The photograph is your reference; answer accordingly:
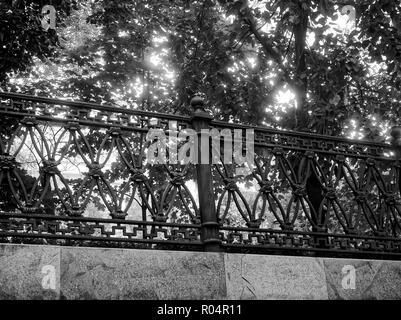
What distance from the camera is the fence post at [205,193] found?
4910 mm

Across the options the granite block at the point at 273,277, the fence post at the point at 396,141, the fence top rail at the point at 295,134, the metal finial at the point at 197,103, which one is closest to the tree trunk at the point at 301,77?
the fence post at the point at 396,141

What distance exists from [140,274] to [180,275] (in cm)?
36

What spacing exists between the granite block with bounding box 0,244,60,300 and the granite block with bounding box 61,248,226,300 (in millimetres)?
80

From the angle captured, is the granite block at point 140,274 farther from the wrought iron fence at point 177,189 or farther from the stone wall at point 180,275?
the wrought iron fence at point 177,189

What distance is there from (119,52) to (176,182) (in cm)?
899

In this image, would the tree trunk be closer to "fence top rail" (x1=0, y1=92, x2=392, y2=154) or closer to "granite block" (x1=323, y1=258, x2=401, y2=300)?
"fence top rail" (x1=0, y1=92, x2=392, y2=154)

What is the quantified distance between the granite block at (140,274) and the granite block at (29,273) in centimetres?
8

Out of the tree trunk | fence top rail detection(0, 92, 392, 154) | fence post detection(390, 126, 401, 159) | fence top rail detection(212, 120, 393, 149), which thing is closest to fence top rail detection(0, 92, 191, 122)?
fence top rail detection(0, 92, 392, 154)

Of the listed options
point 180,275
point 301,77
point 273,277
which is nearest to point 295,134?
point 273,277

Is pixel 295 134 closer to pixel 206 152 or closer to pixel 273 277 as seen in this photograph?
pixel 206 152

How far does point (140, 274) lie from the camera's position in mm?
4309
